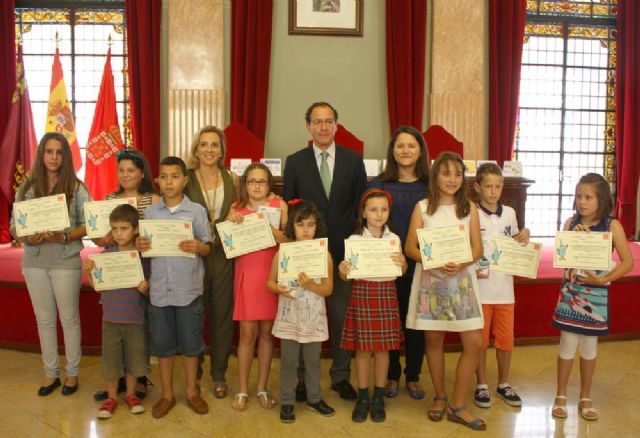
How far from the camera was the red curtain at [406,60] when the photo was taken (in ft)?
21.8

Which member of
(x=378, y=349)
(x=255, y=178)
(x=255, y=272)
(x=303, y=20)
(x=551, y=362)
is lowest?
(x=551, y=362)

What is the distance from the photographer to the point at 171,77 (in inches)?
257

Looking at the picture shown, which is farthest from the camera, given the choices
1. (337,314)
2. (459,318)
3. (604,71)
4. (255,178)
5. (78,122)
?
(604,71)

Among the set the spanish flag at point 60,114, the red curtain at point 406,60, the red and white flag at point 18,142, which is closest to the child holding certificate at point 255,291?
the red curtain at point 406,60

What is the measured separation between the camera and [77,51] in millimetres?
7141

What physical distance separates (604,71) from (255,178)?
707 centimetres

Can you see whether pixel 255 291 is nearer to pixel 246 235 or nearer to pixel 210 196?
pixel 246 235

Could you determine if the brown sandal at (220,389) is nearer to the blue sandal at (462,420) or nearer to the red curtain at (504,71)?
the blue sandal at (462,420)

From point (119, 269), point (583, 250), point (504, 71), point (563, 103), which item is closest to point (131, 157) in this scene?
point (119, 269)

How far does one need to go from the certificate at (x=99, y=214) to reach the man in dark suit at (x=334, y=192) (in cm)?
90

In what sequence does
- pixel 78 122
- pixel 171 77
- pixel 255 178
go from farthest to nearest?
pixel 78 122 < pixel 171 77 < pixel 255 178

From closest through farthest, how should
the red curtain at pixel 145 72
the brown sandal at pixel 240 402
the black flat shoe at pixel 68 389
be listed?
the brown sandal at pixel 240 402
the black flat shoe at pixel 68 389
the red curtain at pixel 145 72

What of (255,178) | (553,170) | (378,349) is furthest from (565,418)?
(553,170)

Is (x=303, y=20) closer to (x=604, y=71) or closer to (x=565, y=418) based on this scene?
(x=604, y=71)
